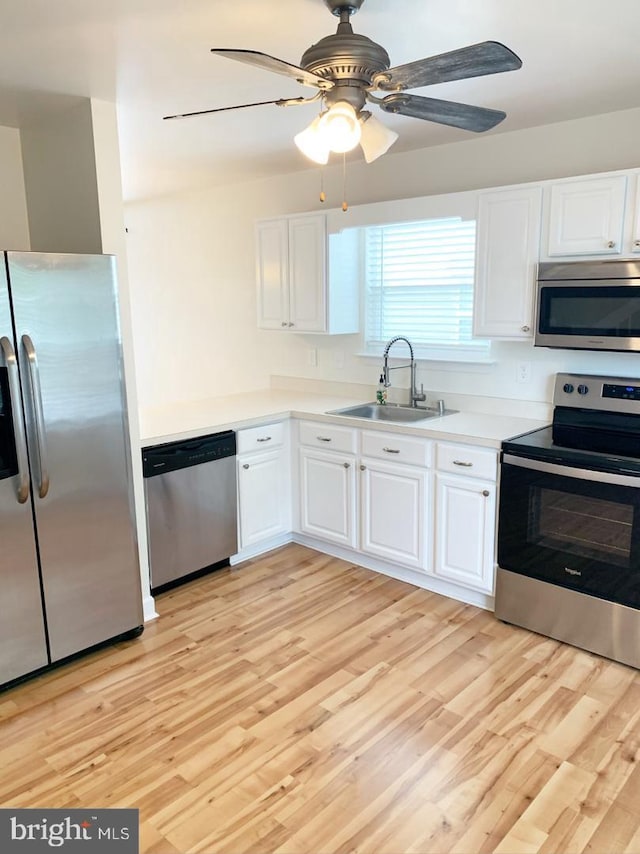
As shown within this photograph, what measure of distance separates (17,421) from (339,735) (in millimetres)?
1710

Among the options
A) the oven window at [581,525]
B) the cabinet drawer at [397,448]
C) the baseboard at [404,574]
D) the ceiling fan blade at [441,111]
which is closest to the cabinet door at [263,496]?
the baseboard at [404,574]

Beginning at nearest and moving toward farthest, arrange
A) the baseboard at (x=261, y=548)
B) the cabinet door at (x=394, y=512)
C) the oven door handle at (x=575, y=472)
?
the oven door handle at (x=575, y=472) < the cabinet door at (x=394, y=512) < the baseboard at (x=261, y=548)

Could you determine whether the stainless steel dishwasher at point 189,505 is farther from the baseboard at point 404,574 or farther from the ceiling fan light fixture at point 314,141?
the ceiling fan light fixture at point 314,141

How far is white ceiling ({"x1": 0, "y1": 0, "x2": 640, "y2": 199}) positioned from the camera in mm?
1936

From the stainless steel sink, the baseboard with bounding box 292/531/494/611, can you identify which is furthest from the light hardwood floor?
the stainless steel sink

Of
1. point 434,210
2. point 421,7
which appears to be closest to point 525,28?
point 421,7

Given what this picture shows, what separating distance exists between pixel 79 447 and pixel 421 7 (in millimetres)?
2038

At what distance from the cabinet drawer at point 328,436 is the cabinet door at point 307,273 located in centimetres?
68

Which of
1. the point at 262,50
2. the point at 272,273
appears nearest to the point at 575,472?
the point at 262,50

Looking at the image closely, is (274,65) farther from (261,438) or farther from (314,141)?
(261,438)

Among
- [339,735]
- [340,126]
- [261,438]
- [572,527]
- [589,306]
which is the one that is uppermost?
[340,126]

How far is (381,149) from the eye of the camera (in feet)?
6.95

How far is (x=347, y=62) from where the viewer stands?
5.74 feet

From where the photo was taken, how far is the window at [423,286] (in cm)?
373
